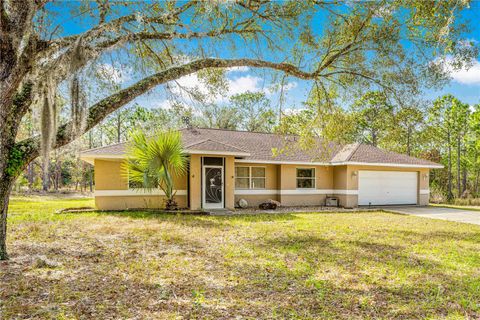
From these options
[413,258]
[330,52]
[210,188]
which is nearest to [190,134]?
[210,188]

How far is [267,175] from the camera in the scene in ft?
55.1

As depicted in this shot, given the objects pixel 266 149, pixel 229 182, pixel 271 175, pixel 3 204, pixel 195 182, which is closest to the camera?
pixel 3 204

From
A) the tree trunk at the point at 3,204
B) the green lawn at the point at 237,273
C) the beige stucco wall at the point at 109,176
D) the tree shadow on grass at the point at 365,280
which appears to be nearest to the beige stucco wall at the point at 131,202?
the beige stucco wall at the point at 109,176

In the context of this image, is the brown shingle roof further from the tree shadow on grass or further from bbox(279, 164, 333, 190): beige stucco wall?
the tree shadow on grass

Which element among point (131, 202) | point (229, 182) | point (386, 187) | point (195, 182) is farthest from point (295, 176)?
point (131, 202)

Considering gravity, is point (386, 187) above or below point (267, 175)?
below

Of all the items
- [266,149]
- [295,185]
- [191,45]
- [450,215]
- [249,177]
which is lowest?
[450,215]

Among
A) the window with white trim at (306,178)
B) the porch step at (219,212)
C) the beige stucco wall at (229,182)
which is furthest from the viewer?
the window with white trim at (306,178)

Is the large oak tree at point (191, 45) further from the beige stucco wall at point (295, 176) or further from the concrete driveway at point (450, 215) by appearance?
the concrete driveway at point (450, 215)

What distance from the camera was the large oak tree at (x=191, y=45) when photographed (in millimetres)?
5512

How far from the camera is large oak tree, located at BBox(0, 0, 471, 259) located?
551 cm

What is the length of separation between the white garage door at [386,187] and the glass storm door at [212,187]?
305 inches

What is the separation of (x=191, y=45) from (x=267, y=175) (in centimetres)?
962

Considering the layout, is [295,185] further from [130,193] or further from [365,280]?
[365,280]
